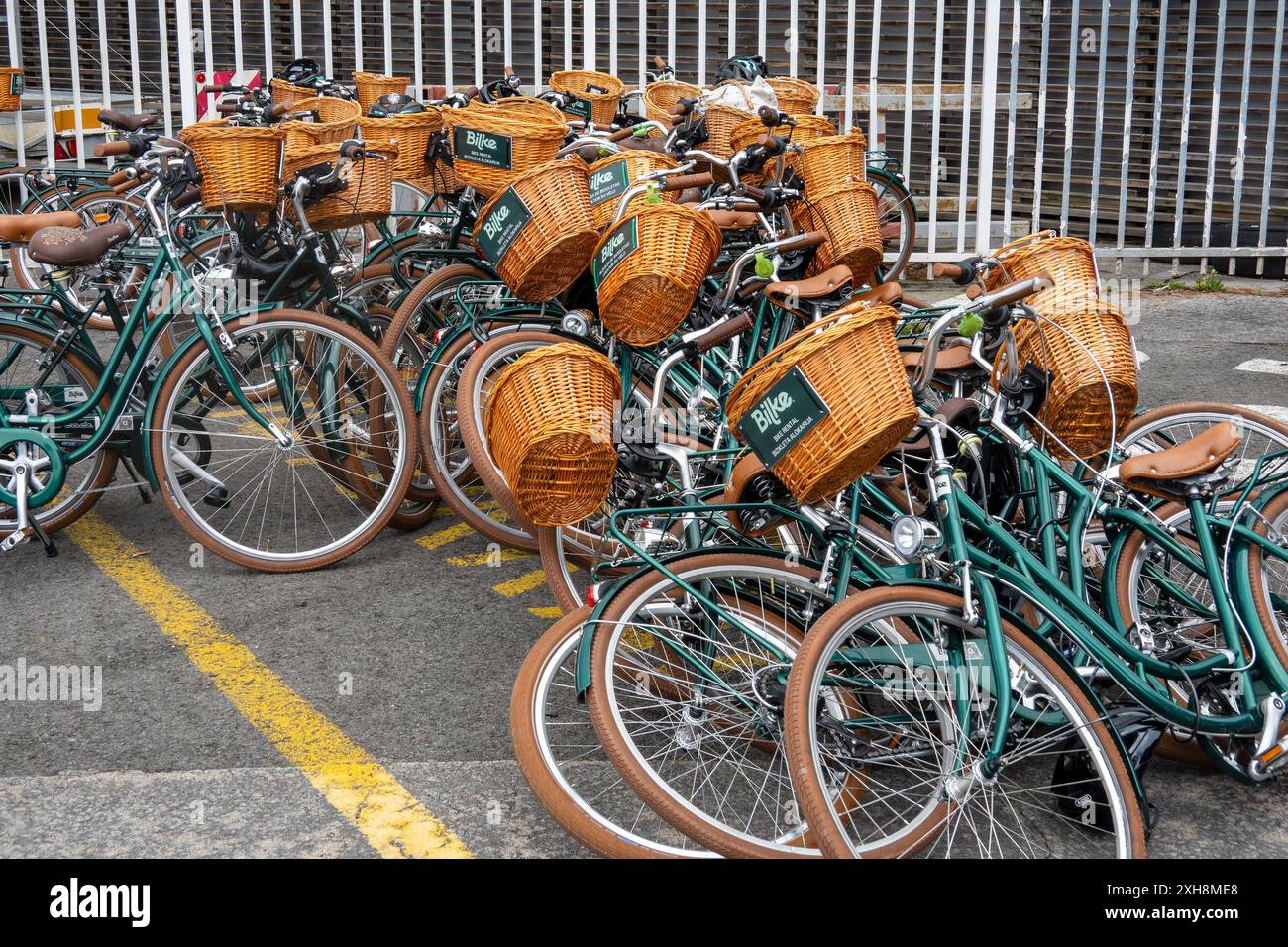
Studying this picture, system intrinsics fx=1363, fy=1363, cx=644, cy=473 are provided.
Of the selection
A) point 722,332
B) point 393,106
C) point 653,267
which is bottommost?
point 722,332

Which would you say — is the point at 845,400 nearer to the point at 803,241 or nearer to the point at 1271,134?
the point at 803,241

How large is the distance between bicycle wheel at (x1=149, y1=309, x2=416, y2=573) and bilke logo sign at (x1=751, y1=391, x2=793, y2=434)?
213cm

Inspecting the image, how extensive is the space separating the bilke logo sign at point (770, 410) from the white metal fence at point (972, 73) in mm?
6616

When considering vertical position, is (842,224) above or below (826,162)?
below

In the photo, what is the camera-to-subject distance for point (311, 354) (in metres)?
4.96

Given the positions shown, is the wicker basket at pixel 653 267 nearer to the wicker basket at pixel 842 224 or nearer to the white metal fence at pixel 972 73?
the wicker basket at pixel 842 224

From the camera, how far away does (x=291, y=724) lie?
3.83m

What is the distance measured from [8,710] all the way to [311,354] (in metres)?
1.65

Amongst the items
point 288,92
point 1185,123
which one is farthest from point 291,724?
point 1185,123

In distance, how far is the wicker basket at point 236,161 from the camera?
4.77 m

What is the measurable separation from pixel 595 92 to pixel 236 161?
271 centimetres

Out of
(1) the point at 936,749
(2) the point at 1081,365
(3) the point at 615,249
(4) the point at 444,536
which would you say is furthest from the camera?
(4) the point at 444,536

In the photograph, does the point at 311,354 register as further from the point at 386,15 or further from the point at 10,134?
the point at 10,134
